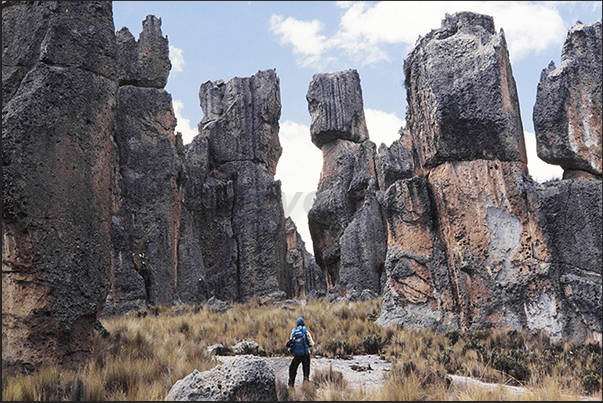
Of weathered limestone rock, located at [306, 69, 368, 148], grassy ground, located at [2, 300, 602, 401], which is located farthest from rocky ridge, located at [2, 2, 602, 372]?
weathered limestone rock, located at [306, 69, 368, 148]

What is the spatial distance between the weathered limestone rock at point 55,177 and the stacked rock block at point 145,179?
28.7ft

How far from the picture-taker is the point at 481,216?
10305mm

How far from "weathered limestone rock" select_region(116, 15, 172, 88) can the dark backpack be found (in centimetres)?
1375

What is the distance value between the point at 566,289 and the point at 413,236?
129 inches

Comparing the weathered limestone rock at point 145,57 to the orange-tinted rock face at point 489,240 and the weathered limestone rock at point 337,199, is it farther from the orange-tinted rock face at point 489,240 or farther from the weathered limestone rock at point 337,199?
the orange-tinted rock face at point 489,240

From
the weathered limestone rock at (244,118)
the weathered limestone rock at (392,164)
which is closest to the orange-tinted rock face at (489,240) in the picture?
the weathered limestone rock at (392,164)

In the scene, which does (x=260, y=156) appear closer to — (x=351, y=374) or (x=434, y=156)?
(x=434, y=156)

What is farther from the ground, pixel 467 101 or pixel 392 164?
pixel 392 164

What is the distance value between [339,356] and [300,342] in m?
2.69

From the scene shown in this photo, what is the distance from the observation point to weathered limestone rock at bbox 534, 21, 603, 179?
1021cm

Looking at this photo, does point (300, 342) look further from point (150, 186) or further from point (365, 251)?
point (365, 251)

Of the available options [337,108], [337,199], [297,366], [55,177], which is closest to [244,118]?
[337,108]

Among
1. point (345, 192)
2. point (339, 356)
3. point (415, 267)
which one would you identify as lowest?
point (339, 356)

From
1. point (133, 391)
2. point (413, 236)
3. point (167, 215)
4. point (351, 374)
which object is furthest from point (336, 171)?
point (133, 391)
